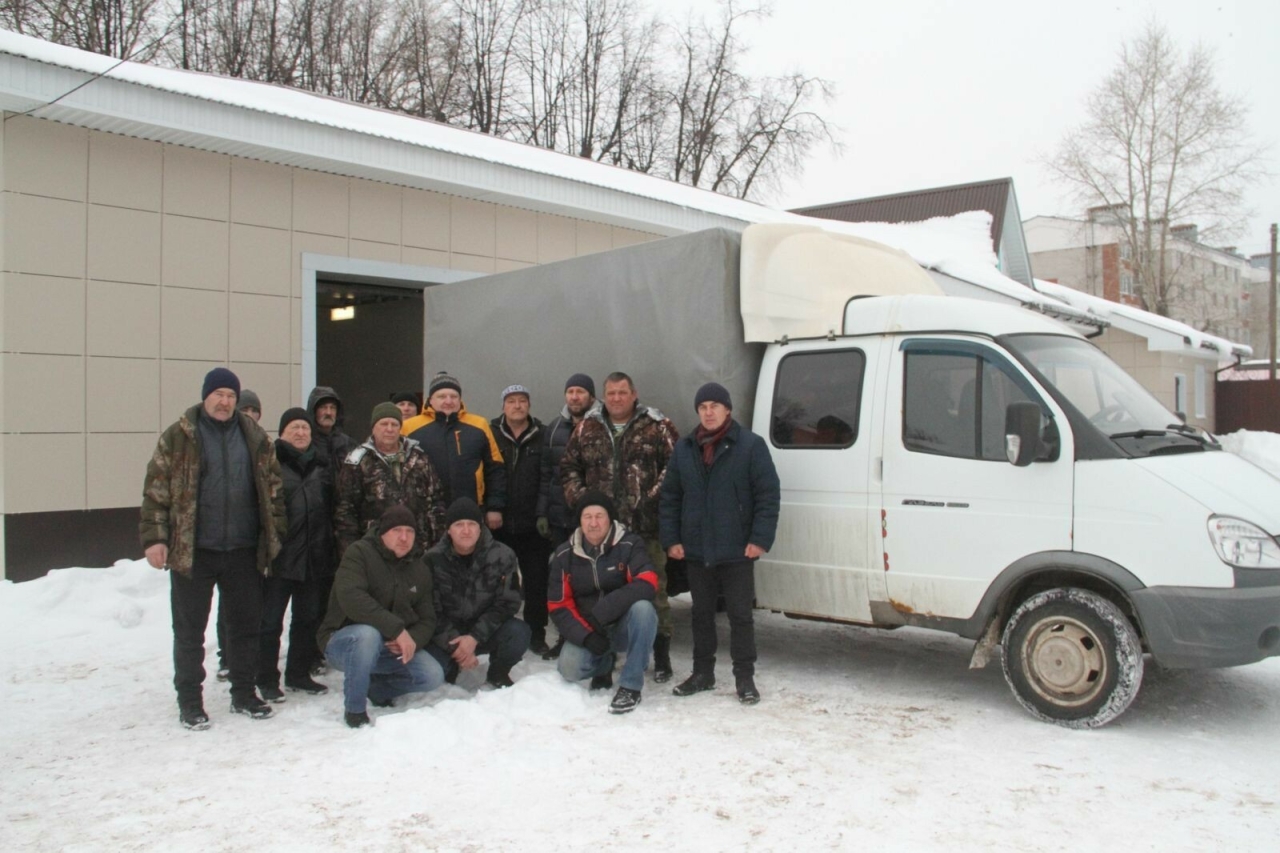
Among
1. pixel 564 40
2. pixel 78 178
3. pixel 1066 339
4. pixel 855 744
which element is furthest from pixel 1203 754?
pixel 564 40

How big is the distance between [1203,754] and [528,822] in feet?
10.2

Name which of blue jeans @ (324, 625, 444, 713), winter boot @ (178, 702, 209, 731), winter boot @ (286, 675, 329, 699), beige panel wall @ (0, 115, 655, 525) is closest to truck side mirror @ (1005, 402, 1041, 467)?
blue jeans @ (324, 625, 444, 713)

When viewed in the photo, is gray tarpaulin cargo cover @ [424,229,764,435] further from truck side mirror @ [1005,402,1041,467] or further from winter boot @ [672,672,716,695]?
truck side mirror @ [1005,402,1041,467]

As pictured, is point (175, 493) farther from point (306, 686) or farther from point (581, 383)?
point (581, 383)

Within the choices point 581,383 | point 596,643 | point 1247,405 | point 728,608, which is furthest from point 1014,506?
point 1247,405

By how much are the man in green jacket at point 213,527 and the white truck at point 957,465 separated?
251 centimetres

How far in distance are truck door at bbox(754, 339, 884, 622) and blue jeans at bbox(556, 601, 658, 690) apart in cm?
90

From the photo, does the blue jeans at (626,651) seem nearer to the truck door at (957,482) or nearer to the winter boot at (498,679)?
the winter boot at (498,679)

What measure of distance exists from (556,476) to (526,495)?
32cm

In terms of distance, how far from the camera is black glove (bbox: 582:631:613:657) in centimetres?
567

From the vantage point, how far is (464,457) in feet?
21.4

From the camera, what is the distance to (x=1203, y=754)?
464 centimetres

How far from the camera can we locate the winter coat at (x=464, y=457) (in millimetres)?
6477

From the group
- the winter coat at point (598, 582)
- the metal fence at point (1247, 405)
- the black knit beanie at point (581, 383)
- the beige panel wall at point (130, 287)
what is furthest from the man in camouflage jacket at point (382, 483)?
the metal fence at point (1247, 405)
